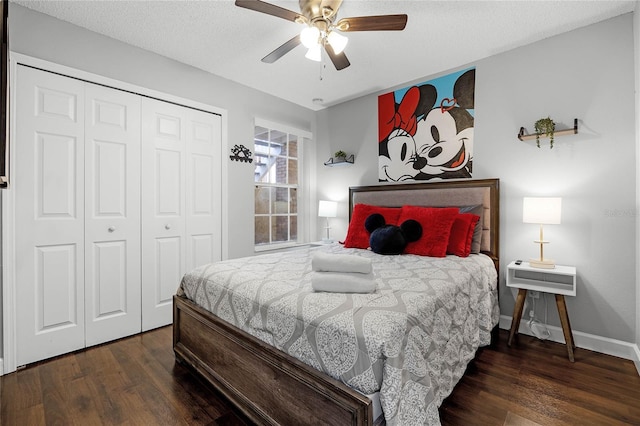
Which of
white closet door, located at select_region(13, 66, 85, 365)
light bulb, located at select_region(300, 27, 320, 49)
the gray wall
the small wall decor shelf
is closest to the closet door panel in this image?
white closet door, located at select_region(13, 66, 85, 365)

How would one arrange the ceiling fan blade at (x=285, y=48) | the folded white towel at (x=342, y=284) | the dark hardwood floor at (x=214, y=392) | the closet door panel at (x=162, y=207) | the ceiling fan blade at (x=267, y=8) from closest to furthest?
the folded white towel at (x=342, y=284), the dark hardwood floor at (x=214, y=392), the ceiling fan blade at (x=267, y=8), the ceiling fan blade at (x=285, y=48), the closet door panel at (x=162, y=207)

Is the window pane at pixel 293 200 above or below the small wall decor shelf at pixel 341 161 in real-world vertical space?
below

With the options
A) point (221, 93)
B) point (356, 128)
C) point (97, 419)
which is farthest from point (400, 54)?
point (97, 419)

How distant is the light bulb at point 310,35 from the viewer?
202 cm

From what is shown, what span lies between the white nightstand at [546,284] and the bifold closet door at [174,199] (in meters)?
2.96

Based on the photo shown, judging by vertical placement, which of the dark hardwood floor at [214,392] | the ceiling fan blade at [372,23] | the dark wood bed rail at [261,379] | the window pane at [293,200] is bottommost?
the dark hardwood floor at [214,392]

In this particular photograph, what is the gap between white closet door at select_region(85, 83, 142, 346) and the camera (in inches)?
101

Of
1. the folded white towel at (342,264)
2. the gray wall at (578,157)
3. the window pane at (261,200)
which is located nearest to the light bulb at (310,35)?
the folded white towel at (342,264)

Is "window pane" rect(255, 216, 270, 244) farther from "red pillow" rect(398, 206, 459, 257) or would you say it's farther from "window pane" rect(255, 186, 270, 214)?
"red pillow" rect(398, 206, 459, 257)

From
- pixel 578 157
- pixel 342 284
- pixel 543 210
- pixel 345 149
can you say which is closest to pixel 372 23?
pixel 342 284

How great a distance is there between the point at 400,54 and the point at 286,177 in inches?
85.2

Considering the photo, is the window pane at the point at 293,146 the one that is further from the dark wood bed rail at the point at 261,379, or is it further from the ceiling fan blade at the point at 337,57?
the dark wood bed rail at the point at 261,379

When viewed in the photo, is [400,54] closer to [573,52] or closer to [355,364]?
[573,52]

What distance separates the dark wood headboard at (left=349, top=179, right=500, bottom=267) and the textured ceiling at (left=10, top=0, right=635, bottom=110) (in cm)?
125
